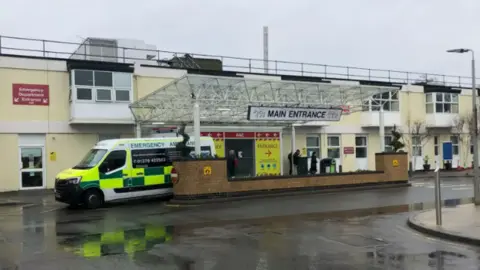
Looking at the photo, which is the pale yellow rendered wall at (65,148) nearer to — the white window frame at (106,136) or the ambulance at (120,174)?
the white window frame at (106,136)

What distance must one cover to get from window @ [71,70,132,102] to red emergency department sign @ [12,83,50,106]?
1.55 m

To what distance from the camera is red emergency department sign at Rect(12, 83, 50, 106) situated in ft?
77.3

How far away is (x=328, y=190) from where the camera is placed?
21.8 metres

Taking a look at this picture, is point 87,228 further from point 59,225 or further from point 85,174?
point 85,174

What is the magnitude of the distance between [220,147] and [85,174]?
11.4 metres

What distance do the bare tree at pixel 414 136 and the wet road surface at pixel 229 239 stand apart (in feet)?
67.8

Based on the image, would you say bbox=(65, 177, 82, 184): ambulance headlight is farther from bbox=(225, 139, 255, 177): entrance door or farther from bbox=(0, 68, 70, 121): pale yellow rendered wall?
bbox=(225, 139, 255, 177): entrance door

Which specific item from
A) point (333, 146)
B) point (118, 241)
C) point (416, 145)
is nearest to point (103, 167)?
point (118, 241)

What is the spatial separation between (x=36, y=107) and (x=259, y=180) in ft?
38.7

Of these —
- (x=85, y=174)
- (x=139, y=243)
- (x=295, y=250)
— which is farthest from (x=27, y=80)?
(x=295, y=250)

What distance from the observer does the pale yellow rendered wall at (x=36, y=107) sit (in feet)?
76.5

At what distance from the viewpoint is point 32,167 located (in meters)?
24.0

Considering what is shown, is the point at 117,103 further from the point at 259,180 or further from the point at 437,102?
the point at 437,102

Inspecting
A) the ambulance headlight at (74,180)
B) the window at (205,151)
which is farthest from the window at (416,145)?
the ambulance headlight at (74,180)
